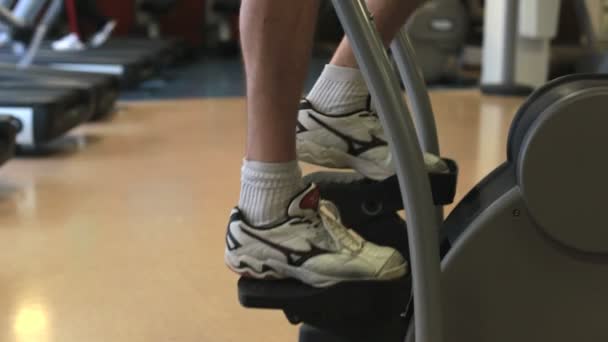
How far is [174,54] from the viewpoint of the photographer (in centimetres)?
649

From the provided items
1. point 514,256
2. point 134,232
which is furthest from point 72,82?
point 514,256

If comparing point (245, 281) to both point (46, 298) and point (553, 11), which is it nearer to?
point (46, 298)

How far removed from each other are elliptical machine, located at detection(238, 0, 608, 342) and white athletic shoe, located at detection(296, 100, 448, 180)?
0.18 meters

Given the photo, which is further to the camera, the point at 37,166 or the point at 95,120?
the point at 95,120

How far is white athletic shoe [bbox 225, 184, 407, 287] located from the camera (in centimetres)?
109

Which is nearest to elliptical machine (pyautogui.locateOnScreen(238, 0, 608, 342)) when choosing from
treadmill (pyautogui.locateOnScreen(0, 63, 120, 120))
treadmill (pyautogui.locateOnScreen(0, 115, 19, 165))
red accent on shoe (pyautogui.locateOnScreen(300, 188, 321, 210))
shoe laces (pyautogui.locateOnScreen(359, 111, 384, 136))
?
red accent on shoe (pyautogui.locateOnScreen(300, 188, 321, 210))

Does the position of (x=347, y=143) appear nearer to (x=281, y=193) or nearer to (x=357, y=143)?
(x=357, y=143)

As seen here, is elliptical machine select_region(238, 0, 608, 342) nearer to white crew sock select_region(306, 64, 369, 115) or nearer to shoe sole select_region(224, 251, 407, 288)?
shoe sole select_region(224, 251, 407, 288)

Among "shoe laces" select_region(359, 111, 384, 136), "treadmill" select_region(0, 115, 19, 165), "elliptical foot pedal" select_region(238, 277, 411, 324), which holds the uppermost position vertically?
"shoe laces" select_region(359, 111, 384, 136)

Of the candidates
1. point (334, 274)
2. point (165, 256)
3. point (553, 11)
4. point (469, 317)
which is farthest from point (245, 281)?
point (553, 11)

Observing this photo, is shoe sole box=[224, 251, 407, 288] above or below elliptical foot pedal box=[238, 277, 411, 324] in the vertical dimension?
above

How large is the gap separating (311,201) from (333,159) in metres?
0.20

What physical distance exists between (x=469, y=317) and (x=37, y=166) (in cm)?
222

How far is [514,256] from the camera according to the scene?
1.08 meters
